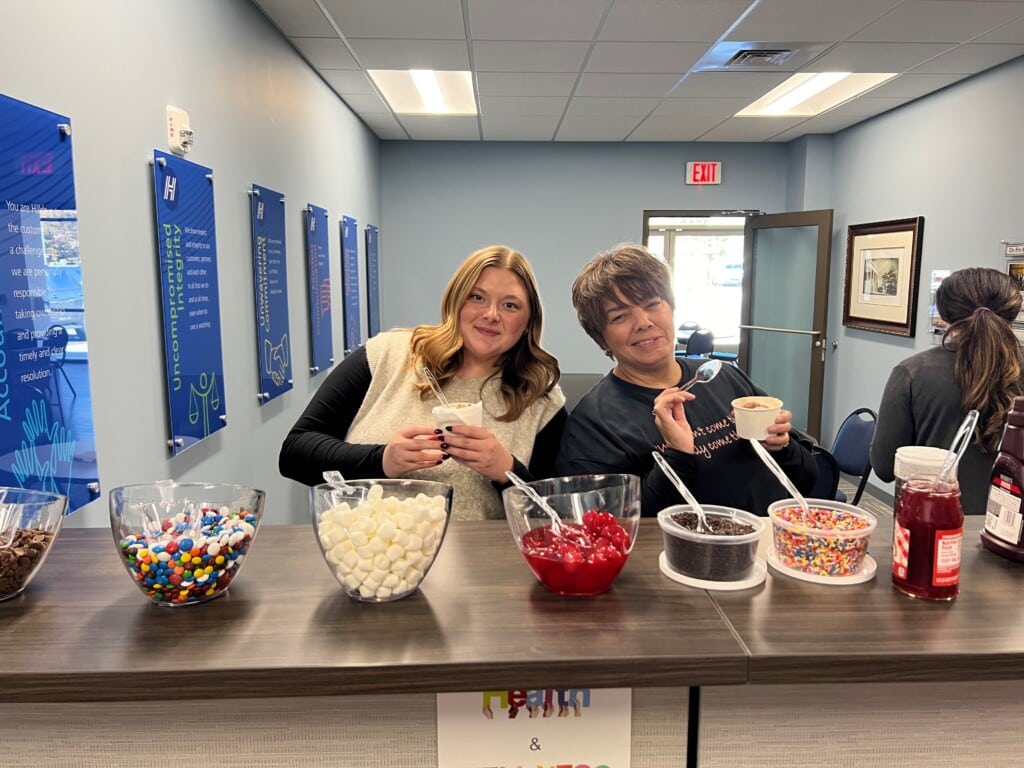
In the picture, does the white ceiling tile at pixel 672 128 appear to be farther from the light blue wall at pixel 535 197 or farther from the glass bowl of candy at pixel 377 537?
the glass bowl of candy at pixel 377 537

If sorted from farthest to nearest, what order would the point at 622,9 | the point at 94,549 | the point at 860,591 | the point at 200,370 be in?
the point at 622,9
the point at 200,370
the point at 94,549
the point at 860,591

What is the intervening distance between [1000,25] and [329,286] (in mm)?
3608

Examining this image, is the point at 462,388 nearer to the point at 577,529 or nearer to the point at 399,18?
the point at 577,529

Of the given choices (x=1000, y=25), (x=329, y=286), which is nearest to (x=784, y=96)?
(x=1000, y=25)

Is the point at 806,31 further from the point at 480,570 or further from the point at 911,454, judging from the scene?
the point at 480,570

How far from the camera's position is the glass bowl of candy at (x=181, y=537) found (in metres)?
0.95

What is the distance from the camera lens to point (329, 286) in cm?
432

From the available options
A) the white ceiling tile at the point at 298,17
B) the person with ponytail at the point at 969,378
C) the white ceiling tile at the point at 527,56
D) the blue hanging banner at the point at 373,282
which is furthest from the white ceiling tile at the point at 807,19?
the blue hanging banner at the point at 373,282

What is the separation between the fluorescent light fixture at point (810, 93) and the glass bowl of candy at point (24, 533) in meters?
4.40

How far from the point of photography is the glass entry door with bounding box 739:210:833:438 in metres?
5.79

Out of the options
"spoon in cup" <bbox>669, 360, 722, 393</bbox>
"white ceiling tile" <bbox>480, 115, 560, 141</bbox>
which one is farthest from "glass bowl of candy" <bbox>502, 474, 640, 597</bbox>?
"white ceiling tile" <bbox>480, 115, 560, 141</bbox>

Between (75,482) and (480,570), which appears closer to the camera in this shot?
(480,570)

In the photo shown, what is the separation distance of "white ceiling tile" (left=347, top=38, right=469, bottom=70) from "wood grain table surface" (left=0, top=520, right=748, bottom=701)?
3158mm

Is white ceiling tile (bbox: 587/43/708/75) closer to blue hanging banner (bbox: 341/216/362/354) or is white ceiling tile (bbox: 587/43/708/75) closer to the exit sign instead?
blue hanging banner (bbox: 341/216/362/354)
